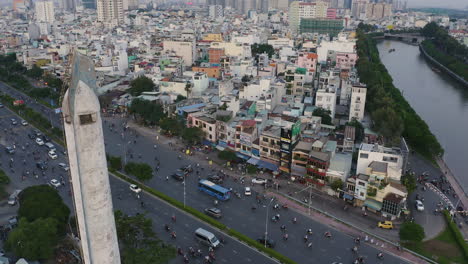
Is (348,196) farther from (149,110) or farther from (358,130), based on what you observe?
(149,110)

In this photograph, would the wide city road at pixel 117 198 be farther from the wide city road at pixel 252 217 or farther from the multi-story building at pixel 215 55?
the multi-story building at pixel 215 55

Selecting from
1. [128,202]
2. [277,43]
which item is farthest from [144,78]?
[277,43]

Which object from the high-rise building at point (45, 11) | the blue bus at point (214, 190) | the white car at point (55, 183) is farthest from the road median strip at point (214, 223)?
the high-rise building at point (45, 11)

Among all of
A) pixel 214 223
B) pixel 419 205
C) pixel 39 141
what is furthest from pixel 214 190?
pixel 39 141

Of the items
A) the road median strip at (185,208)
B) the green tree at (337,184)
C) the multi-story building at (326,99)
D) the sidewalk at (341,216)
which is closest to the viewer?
the road median strip at (185,208)

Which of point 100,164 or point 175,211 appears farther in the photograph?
point 175,211

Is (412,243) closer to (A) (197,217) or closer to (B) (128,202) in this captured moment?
(A) (197,217)
